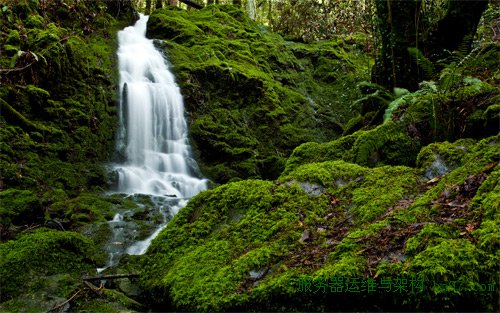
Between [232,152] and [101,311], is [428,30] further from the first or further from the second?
[101,311]

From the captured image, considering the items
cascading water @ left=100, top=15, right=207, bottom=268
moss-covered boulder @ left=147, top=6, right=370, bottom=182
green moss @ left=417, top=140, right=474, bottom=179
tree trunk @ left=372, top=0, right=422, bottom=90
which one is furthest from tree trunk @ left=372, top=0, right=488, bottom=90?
cascading water @ left=100, top=15, right=207, bottom=268

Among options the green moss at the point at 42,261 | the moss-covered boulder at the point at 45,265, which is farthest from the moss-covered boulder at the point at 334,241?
the green moss at the point at 42,261

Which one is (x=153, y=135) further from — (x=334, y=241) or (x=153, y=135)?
(x=334, y=241)

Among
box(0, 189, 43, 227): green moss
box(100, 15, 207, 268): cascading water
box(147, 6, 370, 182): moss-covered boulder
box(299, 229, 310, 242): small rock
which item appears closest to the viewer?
box(299, 229, 310, 242): small rock

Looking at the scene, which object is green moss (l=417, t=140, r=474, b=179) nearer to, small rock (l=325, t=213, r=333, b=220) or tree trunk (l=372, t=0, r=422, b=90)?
small rock (l=325, t=213, r=333, b=220)

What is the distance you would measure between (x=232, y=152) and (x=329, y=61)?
632 cm

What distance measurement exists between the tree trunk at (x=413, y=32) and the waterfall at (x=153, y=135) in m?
4.30

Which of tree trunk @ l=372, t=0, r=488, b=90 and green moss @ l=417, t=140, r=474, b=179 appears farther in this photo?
tree trunk @ l=372, t=0, r=488, b=90

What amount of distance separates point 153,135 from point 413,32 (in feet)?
19.8

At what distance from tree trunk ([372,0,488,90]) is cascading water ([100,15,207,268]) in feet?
14.1

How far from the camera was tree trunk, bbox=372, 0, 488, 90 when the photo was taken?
18.2ft

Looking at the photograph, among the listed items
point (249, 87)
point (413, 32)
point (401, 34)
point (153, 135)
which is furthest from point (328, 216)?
point (249, 87)

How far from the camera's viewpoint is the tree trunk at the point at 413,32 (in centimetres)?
554

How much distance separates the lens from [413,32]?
5602mm
